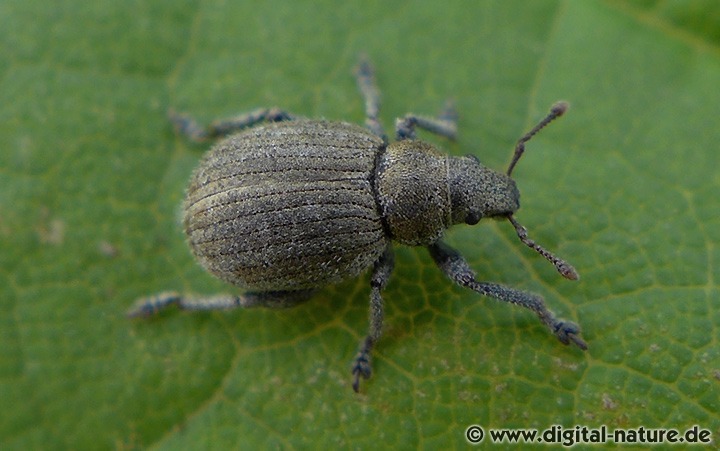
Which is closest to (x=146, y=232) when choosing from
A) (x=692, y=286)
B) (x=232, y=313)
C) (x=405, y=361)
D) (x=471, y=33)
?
(x=232, y=313)

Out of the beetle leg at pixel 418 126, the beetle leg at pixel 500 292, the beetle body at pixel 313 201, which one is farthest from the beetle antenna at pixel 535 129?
the beetle leg at pixel 500 292

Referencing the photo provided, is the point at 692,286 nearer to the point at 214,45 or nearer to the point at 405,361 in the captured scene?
the point at 405,361

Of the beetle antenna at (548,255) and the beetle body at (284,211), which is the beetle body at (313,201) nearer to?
the beetle body at (284,211)

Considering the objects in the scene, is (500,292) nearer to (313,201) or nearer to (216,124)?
(313,201)

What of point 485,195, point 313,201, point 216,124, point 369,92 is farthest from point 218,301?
point 485,195

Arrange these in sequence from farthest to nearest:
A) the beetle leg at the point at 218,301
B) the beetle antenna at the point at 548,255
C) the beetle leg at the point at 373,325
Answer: the beetle leg at the point at 218,301, the beetle leg at the point at 373,325, the beetle antenna at the point at 548,255
